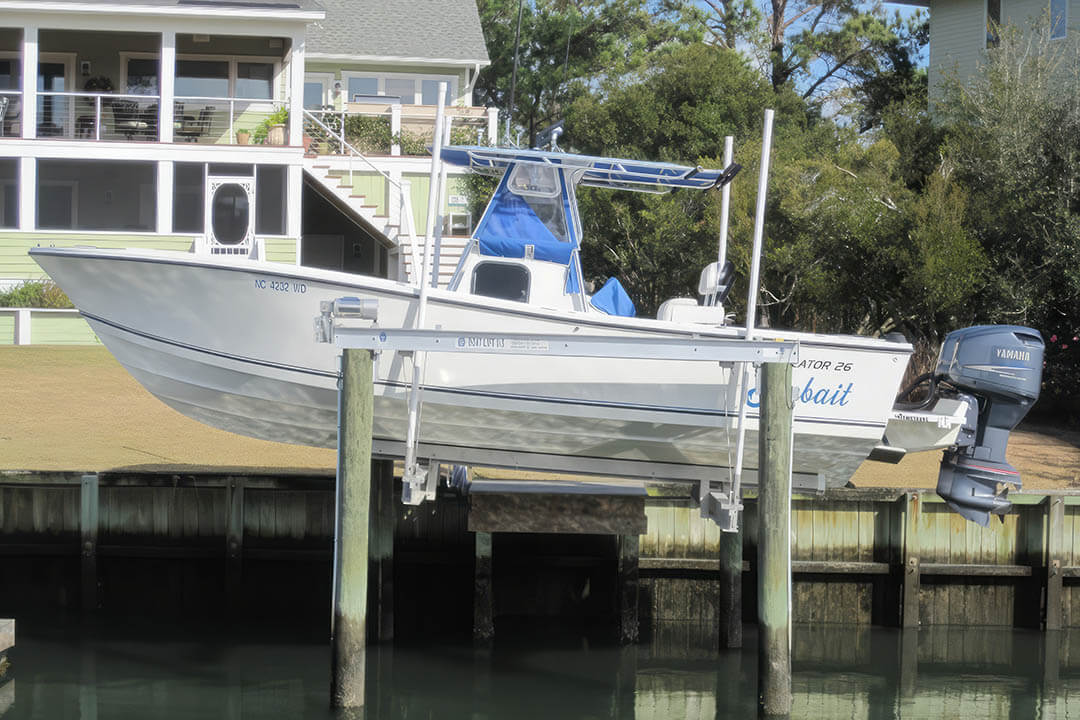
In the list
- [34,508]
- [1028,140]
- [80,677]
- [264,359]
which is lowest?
[80,677]

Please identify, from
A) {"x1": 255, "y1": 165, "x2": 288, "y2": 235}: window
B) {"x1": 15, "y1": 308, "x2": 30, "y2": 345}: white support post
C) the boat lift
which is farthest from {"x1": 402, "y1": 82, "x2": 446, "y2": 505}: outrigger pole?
{"x1": 255, "y1": 165, "x2": 288, "y2": 235}: window

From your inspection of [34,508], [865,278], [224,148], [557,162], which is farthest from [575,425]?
[224,148]

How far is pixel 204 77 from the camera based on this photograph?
2894 cm

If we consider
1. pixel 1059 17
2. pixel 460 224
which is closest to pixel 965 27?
pixel 1059 17

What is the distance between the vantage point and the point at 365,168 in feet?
95.2

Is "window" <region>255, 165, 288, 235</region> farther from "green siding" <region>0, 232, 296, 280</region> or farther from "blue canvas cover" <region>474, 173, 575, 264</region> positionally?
"blue canvas cover" <region>474, 173, 575, 264</region>

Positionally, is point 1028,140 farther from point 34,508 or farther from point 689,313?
point 34,508

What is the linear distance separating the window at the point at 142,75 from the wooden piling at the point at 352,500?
22.6 m

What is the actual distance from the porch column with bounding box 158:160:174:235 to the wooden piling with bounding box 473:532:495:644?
1566 centimetres

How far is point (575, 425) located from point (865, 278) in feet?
36.9

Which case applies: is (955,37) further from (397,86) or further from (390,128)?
(397,86)

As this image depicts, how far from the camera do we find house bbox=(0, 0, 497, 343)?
2489 centimetres

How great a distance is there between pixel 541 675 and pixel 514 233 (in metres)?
3.73

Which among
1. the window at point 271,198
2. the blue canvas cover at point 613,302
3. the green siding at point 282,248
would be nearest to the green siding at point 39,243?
the green siding at point 282,248
